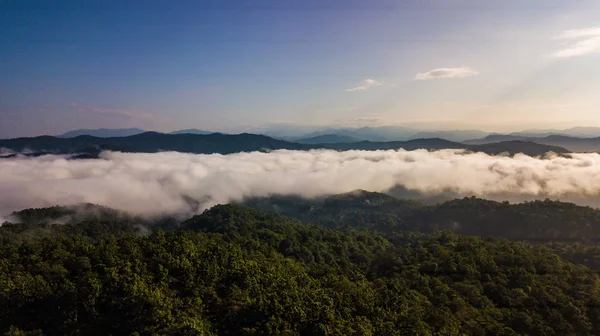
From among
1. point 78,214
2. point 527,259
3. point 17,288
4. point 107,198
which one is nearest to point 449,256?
point 527,259

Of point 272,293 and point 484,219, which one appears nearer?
point 272,293

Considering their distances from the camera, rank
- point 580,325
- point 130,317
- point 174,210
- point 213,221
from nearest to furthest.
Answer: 1. point 130,317
2. point 580,325
3. point 213,221
4. point 174,210

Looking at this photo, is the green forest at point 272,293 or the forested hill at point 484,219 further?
the forested hill at point 484,219

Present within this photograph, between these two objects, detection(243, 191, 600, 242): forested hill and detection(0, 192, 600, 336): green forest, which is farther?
detection(243, 191, 600, 242): forested hill

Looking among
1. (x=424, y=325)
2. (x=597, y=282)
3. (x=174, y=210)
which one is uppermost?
(x=424, y=325)

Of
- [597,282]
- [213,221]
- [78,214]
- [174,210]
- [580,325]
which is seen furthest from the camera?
Answer: [174,210]

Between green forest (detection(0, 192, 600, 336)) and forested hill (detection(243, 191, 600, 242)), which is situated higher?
green forest (detection(0, 192, 600, 336))

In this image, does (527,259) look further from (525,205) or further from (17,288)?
(525,205)

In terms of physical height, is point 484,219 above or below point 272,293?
below

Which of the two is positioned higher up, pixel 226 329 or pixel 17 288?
pixel 17 288

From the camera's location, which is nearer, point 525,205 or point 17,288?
point 17,288

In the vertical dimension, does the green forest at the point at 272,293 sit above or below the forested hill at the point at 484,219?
above
